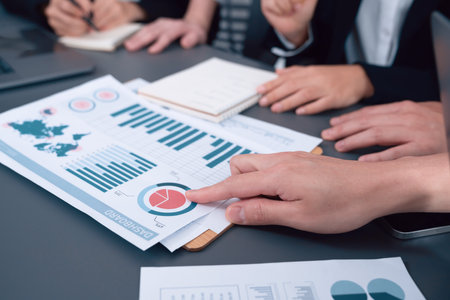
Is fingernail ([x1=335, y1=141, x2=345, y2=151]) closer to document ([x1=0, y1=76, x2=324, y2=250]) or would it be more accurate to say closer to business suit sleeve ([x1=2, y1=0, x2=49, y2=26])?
document ([x1=0, y1=76, x2=324, y2=250])

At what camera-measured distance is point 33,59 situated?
919 mm

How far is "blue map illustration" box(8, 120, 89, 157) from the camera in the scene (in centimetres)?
58

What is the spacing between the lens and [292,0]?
96cm

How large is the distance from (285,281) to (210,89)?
18.9 inches

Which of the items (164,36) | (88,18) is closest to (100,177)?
(164,36)

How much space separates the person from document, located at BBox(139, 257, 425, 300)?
41 centimetres

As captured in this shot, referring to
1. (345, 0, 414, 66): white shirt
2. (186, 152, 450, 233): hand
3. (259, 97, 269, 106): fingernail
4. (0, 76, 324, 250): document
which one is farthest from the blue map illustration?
(345, 0, 414, 66): white shirt

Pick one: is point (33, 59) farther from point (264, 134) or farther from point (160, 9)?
point (264, 134)

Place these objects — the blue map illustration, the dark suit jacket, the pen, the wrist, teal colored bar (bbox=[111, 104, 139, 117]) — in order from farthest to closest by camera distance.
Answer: the wrist < the pen < the dark suit jacket < teal colored bar (bbox=[111, 104, 139, 117]) < the blue map illustration

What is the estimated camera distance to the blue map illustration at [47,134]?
583 millimetres

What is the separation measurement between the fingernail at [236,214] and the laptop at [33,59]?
59 cm

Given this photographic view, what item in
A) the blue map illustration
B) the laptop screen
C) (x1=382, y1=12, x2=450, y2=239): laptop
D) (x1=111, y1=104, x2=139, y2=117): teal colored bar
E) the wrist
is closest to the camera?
the laptop screen

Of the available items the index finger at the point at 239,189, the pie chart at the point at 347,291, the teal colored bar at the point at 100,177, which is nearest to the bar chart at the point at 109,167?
the teal colored bar at the point at 100,177

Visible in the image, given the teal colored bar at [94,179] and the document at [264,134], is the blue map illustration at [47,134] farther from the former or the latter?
the document at [264,134]
